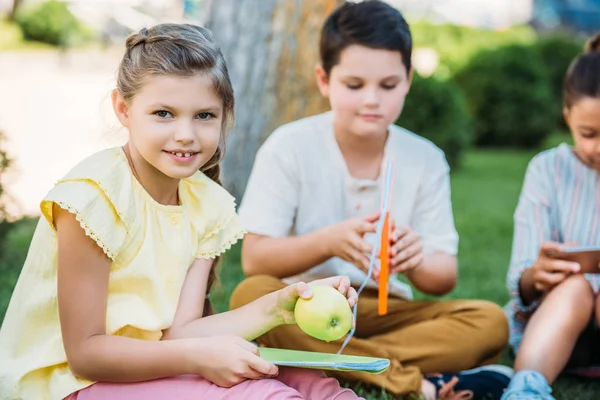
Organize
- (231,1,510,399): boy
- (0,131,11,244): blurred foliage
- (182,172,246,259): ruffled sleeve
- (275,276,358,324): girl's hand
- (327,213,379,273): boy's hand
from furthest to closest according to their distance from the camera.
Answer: (0,131,11,244): blurred foliage, (231,1,510,399): boy, (327,213,379,273): boy's hand, (182,172,246,259): ruffled sleeve, (275,276,358,324): girl's hand

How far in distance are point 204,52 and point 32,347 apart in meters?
0.84

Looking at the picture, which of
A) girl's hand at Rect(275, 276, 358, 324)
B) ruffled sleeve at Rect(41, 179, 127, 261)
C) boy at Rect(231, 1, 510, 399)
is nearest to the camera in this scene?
ruffled sleeve at Rect(41, 179, 127, 261)

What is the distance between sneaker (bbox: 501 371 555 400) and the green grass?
0.27 meters

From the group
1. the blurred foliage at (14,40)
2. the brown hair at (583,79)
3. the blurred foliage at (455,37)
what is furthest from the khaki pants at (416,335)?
the blurred foliage at (14,40)

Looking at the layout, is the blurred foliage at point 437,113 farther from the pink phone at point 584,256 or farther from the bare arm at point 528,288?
the pink phone at point 584,256

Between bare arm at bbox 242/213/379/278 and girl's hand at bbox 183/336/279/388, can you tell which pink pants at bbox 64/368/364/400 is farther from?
bare arm at bbox 242/213/379/278

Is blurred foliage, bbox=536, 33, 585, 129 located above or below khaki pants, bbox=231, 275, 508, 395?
above

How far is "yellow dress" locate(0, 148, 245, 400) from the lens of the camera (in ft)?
6.44

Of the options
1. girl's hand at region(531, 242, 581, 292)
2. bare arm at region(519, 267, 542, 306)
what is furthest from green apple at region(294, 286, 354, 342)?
bare arm at region(519, 267, 542, 306)

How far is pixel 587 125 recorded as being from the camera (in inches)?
111

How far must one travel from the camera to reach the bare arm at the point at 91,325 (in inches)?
76.1

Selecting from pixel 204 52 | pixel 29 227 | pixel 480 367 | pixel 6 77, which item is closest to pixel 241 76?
pixel 29 227

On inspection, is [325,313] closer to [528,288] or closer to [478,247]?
[528,288]

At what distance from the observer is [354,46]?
2.80 m
